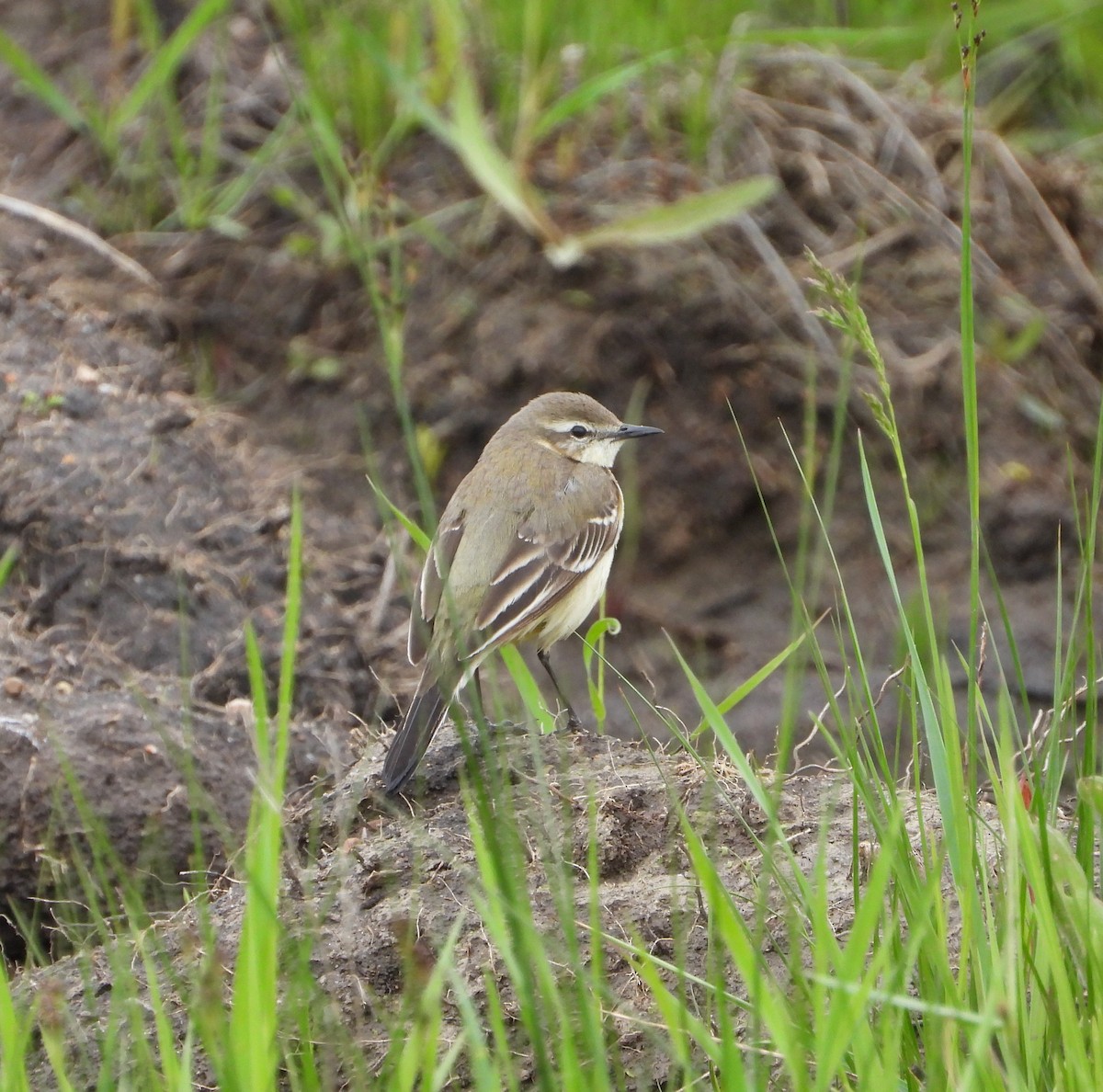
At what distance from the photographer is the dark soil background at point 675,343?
25.8 feet

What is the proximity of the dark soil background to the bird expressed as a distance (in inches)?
36.9

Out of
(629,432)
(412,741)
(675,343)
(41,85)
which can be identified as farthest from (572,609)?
(41,85)

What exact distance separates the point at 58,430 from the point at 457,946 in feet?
11.4

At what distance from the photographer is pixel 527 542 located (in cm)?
618

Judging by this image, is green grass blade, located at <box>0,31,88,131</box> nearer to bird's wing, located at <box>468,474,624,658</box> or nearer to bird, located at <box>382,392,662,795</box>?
bird, located at <box>382,392,662,795</box>

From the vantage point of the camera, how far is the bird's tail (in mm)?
4797

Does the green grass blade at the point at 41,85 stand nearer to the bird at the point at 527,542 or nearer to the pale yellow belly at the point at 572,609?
the bird at the point at 527,542

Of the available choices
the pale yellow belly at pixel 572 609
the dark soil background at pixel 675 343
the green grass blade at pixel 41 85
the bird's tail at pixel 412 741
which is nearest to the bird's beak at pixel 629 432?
the pale yellow belly at pixel 572 609

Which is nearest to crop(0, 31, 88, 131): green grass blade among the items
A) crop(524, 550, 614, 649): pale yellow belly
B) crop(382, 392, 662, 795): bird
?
crop(382, 392, 662, 795): bird

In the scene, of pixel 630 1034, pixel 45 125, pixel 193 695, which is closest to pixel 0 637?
pixel 193 695

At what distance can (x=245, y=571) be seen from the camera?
21.8 ft

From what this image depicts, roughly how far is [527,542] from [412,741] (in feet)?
4.94

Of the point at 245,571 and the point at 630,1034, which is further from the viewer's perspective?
the point at 245,571

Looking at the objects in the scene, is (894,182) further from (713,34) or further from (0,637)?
(0,637)
